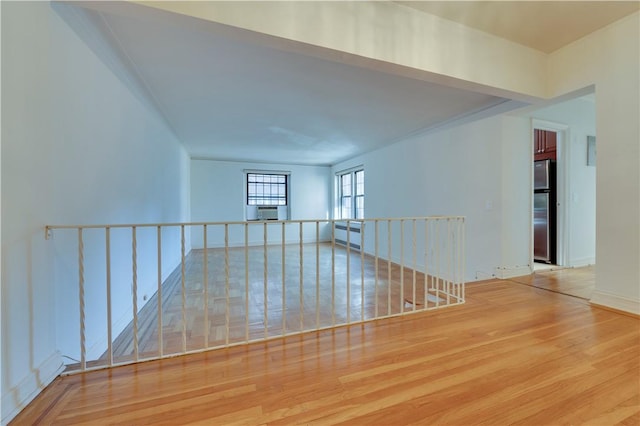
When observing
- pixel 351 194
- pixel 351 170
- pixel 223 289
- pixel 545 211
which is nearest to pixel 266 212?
pixel 351 194

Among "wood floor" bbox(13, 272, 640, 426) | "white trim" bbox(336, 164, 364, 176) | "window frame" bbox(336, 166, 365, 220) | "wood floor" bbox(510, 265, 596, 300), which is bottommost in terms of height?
"wood floor" bbox(13, 272, 640, 426)

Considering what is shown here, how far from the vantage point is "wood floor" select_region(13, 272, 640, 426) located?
115 cm

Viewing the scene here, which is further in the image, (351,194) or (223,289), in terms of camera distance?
(351,194)

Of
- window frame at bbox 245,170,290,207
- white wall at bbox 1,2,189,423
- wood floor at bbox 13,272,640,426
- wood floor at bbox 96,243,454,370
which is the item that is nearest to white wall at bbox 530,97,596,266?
wood floor at bbox 96,243,454,370

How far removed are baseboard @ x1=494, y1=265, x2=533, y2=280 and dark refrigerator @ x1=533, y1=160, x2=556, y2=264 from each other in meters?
Answer: 1.00

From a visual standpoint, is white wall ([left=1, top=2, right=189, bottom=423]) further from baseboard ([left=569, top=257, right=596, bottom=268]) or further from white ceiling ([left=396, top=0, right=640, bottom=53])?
baseboard ([left=569, top=257, right=596, bottom=268])

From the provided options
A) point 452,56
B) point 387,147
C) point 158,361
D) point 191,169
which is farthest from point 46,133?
point 191,169

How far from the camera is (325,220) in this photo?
2025 millimetres

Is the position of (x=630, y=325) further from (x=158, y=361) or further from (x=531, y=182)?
(x=158, y=361)

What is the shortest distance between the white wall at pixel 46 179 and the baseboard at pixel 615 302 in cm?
393

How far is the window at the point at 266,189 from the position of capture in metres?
7.61

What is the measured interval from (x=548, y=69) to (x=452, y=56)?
53.2 inches

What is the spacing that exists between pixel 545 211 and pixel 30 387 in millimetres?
5682

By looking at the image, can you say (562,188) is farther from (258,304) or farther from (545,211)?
(258,304)
